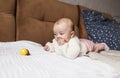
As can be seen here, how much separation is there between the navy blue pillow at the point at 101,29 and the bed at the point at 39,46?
0.05m

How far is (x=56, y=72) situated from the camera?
3.59ft

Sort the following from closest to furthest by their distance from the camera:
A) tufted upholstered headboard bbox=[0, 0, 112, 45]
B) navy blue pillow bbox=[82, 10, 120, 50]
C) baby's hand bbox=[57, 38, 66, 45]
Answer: baby's hand bbox=[57, 38, 66, 45]
tufted upholstered headboard bbox=[0, 0, 112, 45]
navy blue pillow bbox=[82, 10, 120, 50]

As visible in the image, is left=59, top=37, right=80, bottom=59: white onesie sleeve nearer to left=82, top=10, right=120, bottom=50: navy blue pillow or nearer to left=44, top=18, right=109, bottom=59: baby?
left=44, top=18, right=109, bottom=59: baby

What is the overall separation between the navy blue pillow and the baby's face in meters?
0.63

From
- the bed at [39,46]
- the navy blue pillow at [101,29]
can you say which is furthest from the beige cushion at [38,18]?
the navy blue pillow at [101,29]

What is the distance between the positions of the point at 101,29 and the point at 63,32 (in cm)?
72

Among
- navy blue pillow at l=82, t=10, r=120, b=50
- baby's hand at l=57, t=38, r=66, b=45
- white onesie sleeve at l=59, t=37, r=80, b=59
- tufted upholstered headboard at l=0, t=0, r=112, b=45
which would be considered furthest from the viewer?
navy blue pillow at l=82, t=10, r=120, b=50

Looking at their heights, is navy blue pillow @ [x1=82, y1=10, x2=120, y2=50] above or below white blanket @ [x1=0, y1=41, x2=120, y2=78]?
above

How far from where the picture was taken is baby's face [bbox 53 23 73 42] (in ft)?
5.05

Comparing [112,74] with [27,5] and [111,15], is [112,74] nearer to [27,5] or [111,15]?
[27,5]

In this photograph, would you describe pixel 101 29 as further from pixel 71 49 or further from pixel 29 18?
pixel 71 49

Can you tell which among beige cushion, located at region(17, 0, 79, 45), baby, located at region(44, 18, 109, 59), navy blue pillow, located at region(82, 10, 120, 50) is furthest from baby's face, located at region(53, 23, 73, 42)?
navy blue pillow, located at region(82, 10, 120, 50)

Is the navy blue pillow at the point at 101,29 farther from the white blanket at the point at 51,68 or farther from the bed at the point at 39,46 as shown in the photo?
the white blanket at the point at 51,68

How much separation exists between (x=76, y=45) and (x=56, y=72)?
0.37 m
